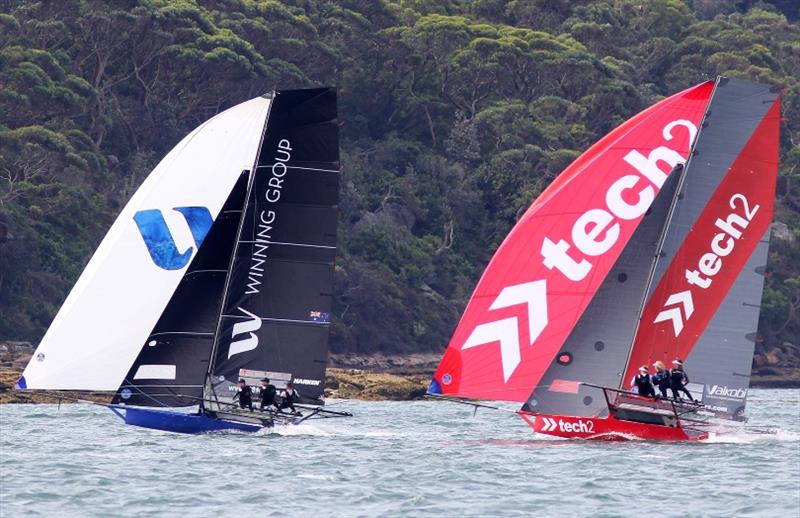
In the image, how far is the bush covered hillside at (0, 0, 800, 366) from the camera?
178ft

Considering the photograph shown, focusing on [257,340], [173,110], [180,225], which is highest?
[173,110]

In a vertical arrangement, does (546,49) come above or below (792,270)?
above

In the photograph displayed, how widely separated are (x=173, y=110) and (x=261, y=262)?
36.3m

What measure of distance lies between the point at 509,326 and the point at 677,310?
117 inches

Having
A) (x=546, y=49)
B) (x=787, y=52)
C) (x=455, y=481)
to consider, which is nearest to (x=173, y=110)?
(x=546, y=49)

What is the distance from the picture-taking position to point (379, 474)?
2169 centimetres

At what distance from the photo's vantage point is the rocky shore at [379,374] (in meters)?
38.0

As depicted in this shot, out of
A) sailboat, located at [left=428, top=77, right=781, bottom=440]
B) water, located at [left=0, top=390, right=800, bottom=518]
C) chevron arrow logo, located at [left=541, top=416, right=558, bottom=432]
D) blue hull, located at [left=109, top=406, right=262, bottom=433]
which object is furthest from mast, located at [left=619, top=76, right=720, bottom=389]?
blue hull, located at [left=109, top=406, right=262, bottom=433]

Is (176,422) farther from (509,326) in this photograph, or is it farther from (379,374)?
(379,374)

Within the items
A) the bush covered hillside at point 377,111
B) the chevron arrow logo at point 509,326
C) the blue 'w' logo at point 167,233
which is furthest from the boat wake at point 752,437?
the bush covered hillside at point 377,111

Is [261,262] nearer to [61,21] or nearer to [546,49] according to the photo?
[61,21]

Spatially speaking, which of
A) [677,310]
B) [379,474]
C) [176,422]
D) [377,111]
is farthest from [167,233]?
[377,111]

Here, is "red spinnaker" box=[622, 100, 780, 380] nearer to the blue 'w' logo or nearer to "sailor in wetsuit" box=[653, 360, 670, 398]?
"sailor in wetsuit" box=[653, 360, 670, 398]

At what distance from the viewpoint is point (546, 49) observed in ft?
232
